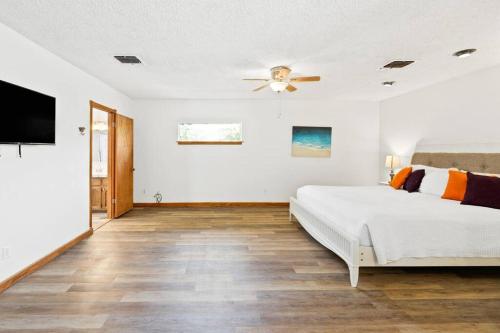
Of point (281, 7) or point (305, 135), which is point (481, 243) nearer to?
point (281, 7)

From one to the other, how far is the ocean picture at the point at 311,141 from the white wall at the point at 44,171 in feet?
13.4

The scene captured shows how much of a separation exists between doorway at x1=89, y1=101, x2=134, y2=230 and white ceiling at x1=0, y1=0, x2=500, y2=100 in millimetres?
1170

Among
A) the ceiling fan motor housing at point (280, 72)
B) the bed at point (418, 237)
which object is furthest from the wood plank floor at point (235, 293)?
the ceiling fan motor housing at point (280, 72)

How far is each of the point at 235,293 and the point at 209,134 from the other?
4.26 metres

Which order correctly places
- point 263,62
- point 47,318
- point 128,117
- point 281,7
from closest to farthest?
point 47,318 < point 281,7 < point 263,62 < point 128,117

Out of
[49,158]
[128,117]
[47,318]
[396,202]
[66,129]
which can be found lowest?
[47,318]

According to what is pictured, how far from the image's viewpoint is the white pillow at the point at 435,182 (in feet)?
12.1

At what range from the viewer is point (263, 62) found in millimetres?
3496

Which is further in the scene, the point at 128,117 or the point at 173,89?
the point at 128,117

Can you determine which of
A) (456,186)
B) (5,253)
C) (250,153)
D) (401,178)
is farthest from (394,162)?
(5,253)

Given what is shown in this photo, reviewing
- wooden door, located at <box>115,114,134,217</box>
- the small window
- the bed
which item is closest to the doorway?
wooden door, located at <box>115,114,134,217</box>

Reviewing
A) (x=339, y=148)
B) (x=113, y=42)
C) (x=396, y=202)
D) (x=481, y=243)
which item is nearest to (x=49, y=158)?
(x=113, y=42)

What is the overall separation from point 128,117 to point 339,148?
4.71 meters

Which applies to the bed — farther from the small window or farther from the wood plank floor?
the small window
